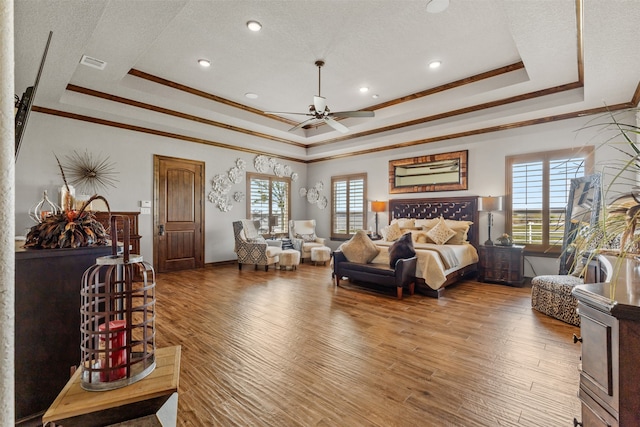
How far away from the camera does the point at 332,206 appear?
336 inches

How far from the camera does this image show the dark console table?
61.6 inches

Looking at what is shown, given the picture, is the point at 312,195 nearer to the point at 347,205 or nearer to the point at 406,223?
the point at 347,205

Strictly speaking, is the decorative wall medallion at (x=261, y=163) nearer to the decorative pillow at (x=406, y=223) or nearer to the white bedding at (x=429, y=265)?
the decorative pillow at (x=406, y=223)

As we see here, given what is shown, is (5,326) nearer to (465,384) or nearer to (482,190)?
(465,384)

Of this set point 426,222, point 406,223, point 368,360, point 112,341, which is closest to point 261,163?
point 406,223

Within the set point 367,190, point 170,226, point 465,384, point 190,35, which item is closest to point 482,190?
point 367,190

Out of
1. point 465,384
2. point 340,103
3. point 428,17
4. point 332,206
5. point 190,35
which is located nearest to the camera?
point 465,384

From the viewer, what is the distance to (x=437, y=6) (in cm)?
297

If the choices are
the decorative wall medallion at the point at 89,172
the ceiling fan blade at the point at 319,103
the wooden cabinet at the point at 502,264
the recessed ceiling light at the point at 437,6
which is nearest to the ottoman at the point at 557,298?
the wooden cabinet at the point at 502,264

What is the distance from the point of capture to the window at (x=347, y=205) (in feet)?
26.1

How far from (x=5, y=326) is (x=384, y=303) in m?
3.98

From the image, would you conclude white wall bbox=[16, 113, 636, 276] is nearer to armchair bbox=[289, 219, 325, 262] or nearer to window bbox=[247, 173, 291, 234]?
window bbox=[247, 173, 291, 234]

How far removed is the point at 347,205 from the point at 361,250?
3.45 m

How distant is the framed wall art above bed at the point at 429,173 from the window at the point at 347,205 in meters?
0.94
